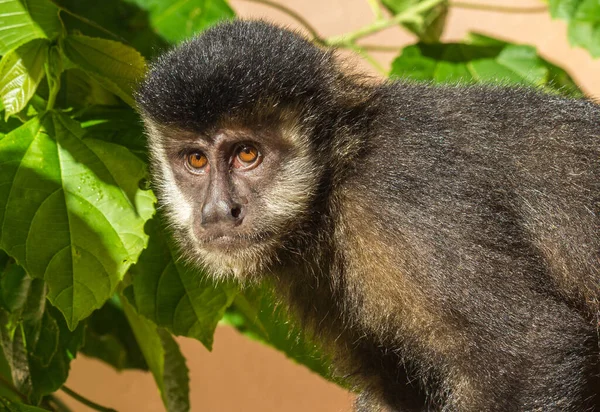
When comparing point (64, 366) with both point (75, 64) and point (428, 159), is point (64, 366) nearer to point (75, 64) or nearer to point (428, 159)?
point (75, 64)

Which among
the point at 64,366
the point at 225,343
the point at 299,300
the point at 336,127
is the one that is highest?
the point at 336,127

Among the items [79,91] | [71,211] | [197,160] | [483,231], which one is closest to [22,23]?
[79,91]

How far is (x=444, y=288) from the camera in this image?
10.8ft

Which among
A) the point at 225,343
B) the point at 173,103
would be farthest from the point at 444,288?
the point at 225,343

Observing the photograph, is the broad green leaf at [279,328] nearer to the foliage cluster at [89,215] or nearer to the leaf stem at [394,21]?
the foliage cluster at [89,215]

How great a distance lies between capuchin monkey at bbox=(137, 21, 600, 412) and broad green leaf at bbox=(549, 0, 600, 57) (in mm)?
1724

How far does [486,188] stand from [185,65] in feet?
4.44

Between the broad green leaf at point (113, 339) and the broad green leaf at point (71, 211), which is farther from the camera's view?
the broad green leaf at point (113, 339)

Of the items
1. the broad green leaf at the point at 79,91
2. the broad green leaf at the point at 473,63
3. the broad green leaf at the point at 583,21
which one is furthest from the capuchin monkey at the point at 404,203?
the broad green leaf at the point at 583,21

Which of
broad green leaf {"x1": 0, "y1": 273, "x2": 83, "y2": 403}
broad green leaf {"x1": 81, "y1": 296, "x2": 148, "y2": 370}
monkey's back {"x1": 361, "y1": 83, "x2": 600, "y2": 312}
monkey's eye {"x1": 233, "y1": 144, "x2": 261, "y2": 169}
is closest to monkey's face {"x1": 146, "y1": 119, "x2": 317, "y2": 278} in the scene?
monkey's eye {"x1": 233, "y1": 144, "x2": 261, "y2": 169}

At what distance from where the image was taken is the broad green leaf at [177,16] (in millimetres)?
4945

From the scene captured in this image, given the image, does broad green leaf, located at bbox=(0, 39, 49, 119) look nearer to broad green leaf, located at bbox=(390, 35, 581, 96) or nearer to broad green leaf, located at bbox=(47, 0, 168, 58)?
broad green leaf, located at bbox=(47, 0, 168, 58)

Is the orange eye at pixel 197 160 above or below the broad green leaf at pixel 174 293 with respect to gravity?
above

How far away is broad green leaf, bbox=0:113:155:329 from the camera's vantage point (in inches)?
133
